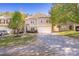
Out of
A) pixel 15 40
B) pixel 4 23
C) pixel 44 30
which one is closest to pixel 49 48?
pixel 44 30

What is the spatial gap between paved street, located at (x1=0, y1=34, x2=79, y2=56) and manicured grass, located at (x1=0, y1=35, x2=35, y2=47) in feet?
0.11

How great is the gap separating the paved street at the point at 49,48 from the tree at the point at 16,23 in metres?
0.16

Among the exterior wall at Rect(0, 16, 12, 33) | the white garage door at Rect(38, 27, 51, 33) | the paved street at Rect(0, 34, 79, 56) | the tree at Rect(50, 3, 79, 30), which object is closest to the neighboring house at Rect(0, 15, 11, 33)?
the exterior wall at Rect(0, 16, 12, 33)

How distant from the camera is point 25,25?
1372mm

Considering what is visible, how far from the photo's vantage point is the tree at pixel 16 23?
4.49 feet

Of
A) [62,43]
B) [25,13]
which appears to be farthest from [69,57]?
[25,13]

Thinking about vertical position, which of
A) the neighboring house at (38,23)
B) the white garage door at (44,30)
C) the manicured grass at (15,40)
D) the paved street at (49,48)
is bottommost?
the paved street at (49,48)

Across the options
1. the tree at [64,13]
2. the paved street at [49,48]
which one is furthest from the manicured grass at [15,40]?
the tree at [64,13]

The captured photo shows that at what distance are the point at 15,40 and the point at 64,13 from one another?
470 millimetres

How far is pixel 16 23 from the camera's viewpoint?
137cm

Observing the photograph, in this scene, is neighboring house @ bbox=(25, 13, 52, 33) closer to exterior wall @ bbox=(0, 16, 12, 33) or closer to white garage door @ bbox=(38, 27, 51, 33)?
white garage door @ bbox=(38, 27, 51, 33)

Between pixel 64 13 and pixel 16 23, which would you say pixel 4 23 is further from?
pixel 64 13

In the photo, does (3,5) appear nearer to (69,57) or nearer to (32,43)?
(32,43)

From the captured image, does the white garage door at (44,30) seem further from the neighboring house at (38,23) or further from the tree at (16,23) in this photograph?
the tree at (16,23)
